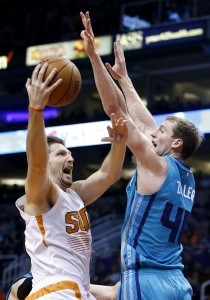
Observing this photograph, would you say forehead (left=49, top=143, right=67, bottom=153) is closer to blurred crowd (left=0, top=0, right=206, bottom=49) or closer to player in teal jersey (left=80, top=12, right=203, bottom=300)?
player in teal jersey (left=80, top=12, right=203, bottom=300)

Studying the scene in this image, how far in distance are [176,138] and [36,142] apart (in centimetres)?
105

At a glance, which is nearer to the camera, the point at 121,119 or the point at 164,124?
the point at 121,119

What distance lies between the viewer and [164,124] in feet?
15.1

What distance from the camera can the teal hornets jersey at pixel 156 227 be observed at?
4.31 m

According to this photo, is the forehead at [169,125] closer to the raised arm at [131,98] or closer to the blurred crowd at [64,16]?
the raised arm at [131,98]

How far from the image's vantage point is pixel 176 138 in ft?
14.9

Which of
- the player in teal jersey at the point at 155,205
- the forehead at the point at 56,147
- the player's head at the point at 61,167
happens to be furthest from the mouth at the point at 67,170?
the player in teal jersey at the point at 155,205

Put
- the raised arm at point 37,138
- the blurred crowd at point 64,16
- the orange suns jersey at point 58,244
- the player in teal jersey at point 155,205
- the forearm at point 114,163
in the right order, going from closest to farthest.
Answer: the raised arm at point 37,138 < the orange suns jersey at point 58,244 < the player in teal jersey at point 155,205 < the forearm at point 114,163 < the blurred crowd at point 64,16

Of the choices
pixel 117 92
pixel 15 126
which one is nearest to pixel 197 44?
pixel 15 126

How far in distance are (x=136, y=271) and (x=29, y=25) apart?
17.4m

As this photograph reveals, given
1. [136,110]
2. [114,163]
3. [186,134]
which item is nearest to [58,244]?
[114,163]

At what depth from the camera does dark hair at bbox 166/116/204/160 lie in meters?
4.56

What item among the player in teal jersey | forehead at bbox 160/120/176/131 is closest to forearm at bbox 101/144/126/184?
the player in teal jersey

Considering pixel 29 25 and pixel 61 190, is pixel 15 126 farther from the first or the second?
pixel 61 190
